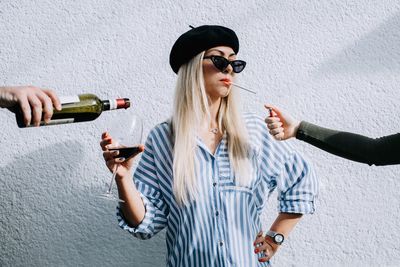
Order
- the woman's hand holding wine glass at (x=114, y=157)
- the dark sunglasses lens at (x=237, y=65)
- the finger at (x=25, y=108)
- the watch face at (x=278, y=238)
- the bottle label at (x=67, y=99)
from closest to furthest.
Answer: the finger at (x=25, y=108) → the bottle label at (x=67, y=99) → the woman's hand holding wine glass at (x=114, y=157) → the dark sunglasses lens at (x=237, y=65) → the watch face at (x=278, y=238)

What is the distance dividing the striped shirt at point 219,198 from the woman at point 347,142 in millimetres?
217

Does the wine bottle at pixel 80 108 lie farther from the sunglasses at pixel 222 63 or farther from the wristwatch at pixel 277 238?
the wristwatch at pixel 277 238

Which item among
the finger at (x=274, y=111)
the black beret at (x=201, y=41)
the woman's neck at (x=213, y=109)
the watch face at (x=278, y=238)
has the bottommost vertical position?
the watch face at (x=278, y=238)

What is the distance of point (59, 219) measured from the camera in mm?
2736

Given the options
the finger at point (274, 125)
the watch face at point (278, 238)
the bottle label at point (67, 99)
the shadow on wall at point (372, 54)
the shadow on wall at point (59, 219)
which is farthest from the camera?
the shadow on wall at point (59, 219)

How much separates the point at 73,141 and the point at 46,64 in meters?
0.48

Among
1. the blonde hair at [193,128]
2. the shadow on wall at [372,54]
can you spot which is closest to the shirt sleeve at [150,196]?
the blonde hair at [193,128]

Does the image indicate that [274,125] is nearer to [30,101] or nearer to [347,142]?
[347,142]

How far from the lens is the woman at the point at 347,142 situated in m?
1.66

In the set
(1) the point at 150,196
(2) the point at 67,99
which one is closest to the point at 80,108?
(2) the point at 67,99

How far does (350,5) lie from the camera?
2557mm

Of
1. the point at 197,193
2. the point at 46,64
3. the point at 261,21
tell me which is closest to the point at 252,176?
the point at 197,193

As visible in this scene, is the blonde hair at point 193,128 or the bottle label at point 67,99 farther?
the blonde hair at point 193,128

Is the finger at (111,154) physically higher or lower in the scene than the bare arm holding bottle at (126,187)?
higher
